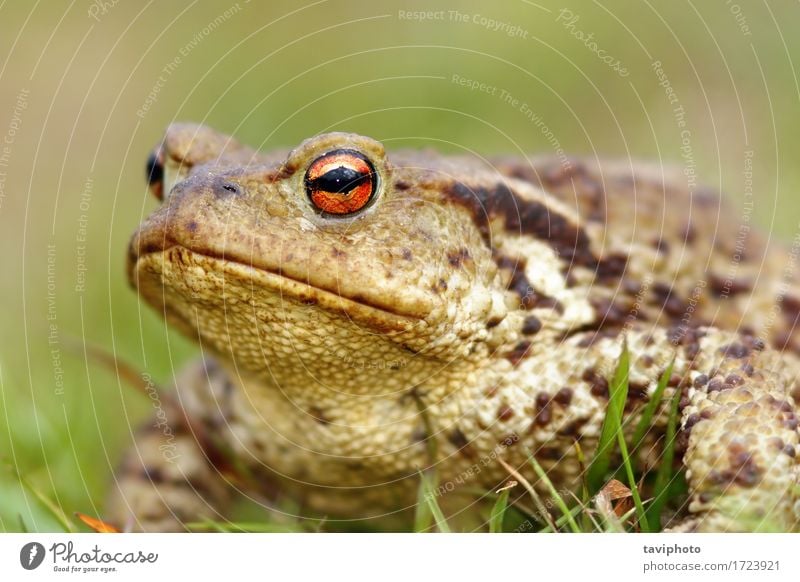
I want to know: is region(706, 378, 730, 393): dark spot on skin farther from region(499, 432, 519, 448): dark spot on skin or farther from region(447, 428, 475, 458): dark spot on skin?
region(447, 428, 475, 458): dark spot on skin

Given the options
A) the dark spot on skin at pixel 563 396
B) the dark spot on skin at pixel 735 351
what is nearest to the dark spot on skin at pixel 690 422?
the dark spot on skin at pixel 735 351

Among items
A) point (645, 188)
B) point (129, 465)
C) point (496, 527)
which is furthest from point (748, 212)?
point (129, 465)

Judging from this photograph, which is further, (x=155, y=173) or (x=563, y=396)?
(x=155, y=173)

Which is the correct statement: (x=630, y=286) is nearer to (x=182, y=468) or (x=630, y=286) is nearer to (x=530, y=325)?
(x=530, y=325)

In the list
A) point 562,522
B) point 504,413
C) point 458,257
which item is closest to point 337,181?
point 458,257

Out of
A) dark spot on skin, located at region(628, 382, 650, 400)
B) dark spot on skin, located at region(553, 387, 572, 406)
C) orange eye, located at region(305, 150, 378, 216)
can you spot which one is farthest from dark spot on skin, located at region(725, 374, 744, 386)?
orange eye, located at region(305, 150, 378, 216)

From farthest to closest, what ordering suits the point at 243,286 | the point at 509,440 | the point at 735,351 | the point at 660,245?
the point at 660,245
the point at 509,440
the point at 735,351
the point at 243,286
